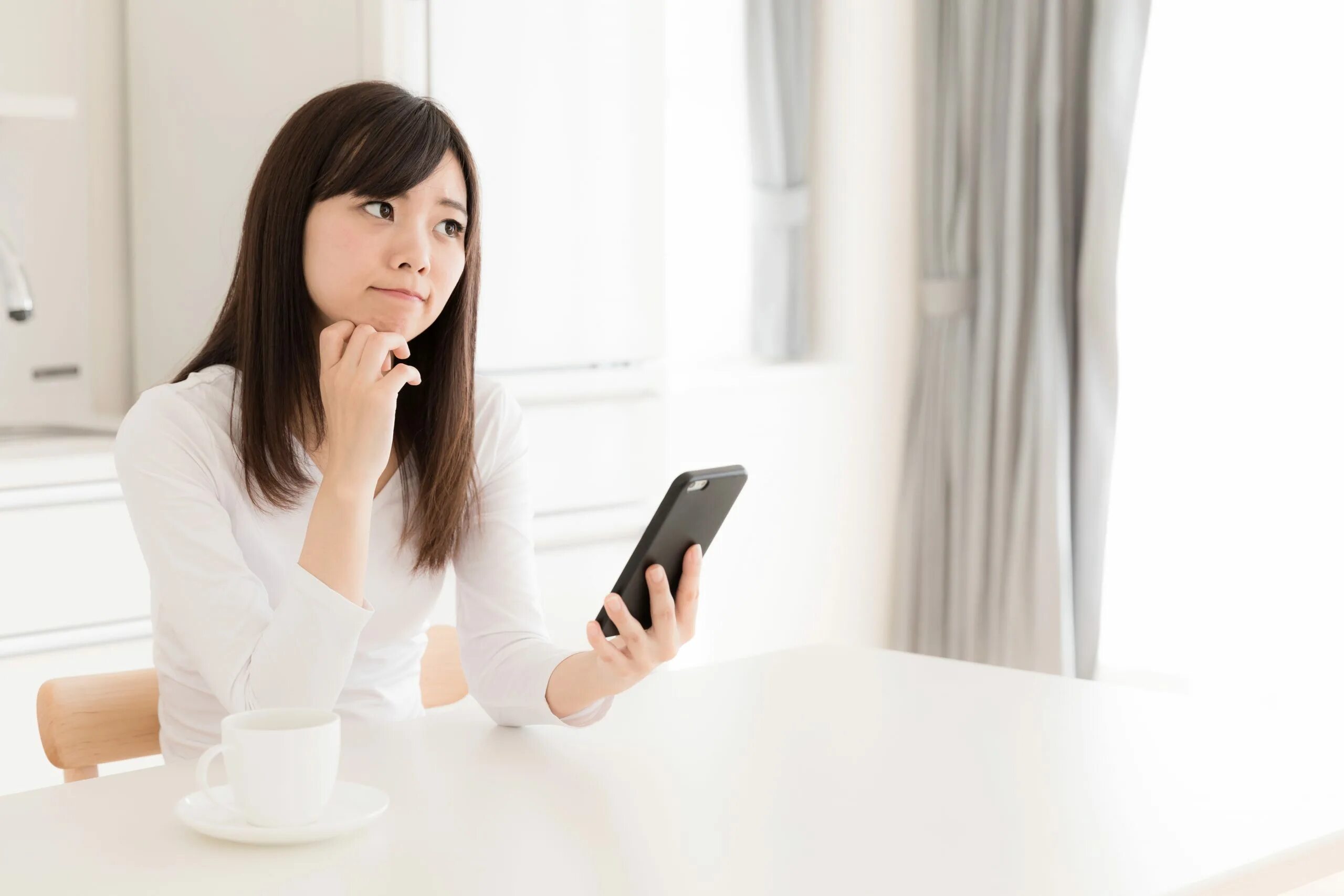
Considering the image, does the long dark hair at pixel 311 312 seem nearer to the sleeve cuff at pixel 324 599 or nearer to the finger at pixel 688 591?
the sleeve cuff at pixel 324 599

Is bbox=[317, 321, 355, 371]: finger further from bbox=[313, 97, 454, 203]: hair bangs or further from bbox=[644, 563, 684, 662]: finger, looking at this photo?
bbox=[644, 563, 684, 662]: finger

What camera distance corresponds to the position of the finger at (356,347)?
48.0 inches

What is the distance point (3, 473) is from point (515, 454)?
0.81 meters

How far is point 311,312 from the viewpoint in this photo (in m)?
1.40

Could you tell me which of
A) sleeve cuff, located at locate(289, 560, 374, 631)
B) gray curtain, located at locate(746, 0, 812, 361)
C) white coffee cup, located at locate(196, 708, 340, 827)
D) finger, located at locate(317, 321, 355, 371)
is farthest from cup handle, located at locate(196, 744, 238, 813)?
gray curtain, located at locate(746, 0, 812, 361)

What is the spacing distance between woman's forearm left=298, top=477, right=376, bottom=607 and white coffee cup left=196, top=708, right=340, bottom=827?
0.27 m

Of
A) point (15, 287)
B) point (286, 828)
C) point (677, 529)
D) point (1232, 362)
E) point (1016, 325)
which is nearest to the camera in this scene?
point (286, 828)

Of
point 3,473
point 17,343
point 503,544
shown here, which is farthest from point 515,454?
point 17,343

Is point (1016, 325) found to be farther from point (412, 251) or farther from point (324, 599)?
point (324, 599)

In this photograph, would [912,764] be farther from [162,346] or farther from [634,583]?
[162,346]

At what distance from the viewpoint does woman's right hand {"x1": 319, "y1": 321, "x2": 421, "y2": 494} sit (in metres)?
1.18

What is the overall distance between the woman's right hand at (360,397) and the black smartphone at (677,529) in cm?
24

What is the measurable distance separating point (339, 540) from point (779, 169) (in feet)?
7.08

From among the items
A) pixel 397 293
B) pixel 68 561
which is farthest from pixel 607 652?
pixel 68 561
